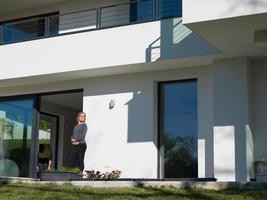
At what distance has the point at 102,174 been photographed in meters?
13.3

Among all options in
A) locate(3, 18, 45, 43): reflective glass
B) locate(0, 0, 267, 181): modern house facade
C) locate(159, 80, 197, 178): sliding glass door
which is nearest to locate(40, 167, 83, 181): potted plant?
locate(0, 0, 267, 181): modern house facade

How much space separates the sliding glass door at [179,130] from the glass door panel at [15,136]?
4.19 metres

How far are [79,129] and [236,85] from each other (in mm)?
3884

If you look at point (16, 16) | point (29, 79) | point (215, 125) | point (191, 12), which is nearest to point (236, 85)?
point (215, 125)

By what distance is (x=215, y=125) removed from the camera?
1217cm

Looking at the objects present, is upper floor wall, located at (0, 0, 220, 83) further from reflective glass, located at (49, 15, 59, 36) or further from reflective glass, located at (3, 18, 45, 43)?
reflective glass, located at (3, 18, 45, 43)

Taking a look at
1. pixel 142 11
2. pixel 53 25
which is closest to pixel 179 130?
pixel 142 11

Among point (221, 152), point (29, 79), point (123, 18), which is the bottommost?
point (221, 152)

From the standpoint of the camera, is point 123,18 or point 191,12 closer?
point 191,12

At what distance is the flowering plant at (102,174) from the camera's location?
42.6ft

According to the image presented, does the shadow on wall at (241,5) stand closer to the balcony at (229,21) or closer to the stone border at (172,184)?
the balcony at (229,21)

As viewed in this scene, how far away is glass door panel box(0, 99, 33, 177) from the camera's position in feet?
51.6

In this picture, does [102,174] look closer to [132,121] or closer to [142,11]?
[132,121]

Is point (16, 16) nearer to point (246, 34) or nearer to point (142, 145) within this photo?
point (142, 145)
